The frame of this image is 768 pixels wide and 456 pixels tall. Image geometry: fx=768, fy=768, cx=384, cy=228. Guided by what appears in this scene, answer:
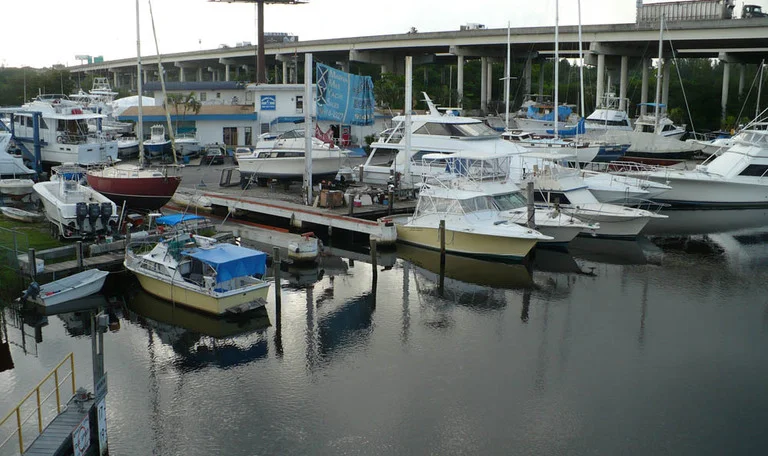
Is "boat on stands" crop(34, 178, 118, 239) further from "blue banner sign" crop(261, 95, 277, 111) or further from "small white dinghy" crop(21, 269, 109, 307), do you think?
"blue banner sign" crop(261, 95, 277, 111)

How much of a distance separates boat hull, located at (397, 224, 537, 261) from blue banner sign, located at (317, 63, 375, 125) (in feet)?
24.3

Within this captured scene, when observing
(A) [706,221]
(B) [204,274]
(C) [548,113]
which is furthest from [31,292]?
(C) [548,113]

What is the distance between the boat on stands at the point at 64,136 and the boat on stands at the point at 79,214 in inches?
475

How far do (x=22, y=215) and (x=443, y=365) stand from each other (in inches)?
758

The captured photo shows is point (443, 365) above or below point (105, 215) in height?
below

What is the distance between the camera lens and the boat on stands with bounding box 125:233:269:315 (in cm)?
2088

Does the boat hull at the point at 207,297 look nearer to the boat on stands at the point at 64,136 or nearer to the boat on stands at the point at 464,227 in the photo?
the boat on stands at the point at 464,227

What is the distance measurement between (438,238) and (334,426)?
1374 centimetres

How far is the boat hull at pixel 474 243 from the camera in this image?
26.9 metres

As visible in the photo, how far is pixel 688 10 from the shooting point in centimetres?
6238

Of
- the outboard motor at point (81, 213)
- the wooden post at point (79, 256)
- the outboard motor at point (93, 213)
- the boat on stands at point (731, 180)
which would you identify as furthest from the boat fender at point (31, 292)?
the boat on stands at point (731, 180)

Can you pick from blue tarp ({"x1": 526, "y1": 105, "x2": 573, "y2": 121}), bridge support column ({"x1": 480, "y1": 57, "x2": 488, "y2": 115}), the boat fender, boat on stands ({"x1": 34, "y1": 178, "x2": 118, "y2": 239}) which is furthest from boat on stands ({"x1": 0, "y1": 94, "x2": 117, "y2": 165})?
bridge support column ({"x1": 480, "y1": 57, "x2": 488, "y2": 115})

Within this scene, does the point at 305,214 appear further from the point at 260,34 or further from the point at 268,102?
the point at 260,34

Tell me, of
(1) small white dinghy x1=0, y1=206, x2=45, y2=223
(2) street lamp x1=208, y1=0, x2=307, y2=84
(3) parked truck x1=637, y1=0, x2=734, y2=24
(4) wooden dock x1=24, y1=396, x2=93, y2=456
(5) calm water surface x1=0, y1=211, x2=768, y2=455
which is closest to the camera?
(4) wooden dock x1=24, y1=396, x2=93, y2=456
